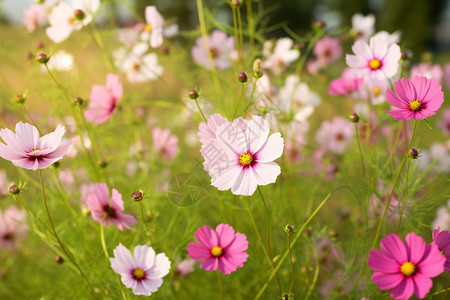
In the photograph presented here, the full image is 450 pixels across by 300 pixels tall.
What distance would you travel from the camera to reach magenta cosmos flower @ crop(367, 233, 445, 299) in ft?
1.47

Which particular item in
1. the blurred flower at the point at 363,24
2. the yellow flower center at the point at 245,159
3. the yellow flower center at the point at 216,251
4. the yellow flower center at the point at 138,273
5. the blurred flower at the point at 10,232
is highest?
the blurred flower at the point at 363,24

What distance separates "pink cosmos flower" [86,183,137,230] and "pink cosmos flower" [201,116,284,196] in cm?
17

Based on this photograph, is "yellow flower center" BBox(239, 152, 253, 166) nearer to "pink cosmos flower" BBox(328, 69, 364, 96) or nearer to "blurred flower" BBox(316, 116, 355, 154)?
"pink cosmos flower" BBox(328, 69, 364, 96)

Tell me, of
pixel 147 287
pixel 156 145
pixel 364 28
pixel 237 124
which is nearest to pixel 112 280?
pixel 147 287

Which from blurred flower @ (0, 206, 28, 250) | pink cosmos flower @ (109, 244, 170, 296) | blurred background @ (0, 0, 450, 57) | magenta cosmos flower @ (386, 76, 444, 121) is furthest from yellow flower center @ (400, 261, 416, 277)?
blurred background @ (0, 0, 450, 57)

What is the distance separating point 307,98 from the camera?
3.71 feet

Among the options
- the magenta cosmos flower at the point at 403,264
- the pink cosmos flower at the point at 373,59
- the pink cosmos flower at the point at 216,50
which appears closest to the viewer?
the magenta cosmos flower at the point at 403,264

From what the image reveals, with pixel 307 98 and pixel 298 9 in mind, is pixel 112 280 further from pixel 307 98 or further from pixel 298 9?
pixel 298 9

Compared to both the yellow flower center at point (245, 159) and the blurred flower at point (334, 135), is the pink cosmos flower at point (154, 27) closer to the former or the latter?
the yellow flower center at point (245, 159)

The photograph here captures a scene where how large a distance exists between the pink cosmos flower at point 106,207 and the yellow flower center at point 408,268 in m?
0.37

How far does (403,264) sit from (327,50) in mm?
889

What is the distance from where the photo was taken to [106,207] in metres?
0.64

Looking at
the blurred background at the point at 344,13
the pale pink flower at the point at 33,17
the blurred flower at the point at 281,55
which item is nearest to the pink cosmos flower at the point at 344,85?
the blurred flower at the point at 281,55

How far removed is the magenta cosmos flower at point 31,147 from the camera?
499 mm
